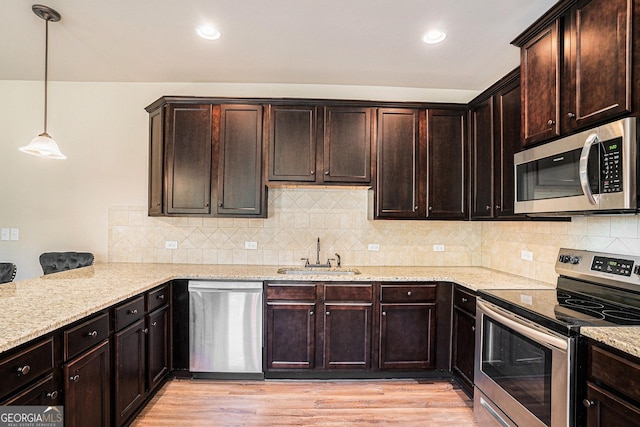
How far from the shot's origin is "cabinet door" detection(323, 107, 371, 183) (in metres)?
3.11

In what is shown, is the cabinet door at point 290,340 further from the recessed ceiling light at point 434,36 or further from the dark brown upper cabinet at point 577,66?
the recessed ceiling light at point 434,36

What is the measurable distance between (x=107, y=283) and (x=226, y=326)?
0.96m

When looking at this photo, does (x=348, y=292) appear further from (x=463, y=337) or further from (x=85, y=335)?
(x=85, y=335)

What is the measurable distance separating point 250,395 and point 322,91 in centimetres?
286

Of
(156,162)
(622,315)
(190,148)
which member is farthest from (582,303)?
(156,162)

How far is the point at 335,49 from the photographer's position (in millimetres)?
2715

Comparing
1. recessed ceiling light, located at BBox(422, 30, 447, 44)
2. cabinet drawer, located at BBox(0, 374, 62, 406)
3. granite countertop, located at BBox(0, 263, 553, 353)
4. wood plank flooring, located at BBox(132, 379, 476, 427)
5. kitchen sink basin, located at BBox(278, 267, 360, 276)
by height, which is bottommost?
wood plank flooring, located at BBox(132, 379, 476, 427)

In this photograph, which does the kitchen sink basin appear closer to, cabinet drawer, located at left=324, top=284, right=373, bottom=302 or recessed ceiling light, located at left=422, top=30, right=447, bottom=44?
cabinet drawer, located at left=324, top=284, right=373, bottom=302

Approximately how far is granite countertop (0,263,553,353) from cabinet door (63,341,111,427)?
0.79 feet

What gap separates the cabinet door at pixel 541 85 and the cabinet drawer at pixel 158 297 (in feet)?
9.18

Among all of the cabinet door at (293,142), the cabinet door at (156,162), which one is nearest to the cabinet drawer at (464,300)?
the cabinet door at (293,142)

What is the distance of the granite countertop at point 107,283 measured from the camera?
4.80 feet

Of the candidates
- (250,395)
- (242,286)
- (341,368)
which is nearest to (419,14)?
(242,286)

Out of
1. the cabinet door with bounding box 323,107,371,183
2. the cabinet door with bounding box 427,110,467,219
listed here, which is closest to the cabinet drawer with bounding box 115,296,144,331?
the cabinet door with bounding box 323,107,371,183
